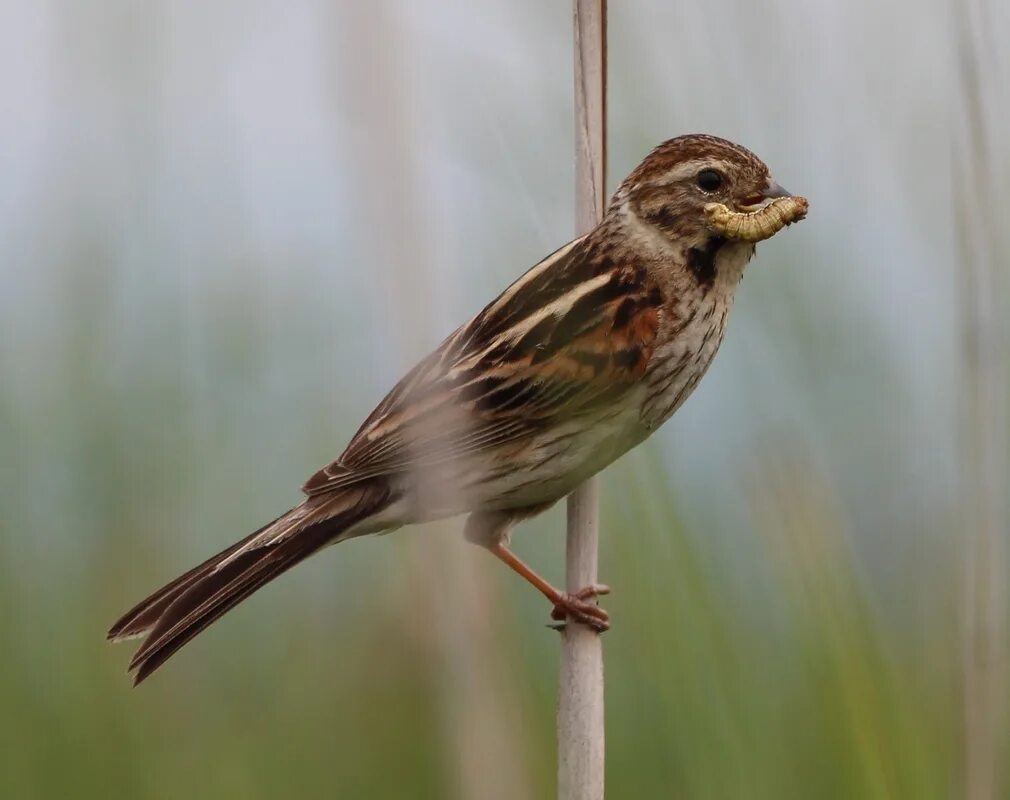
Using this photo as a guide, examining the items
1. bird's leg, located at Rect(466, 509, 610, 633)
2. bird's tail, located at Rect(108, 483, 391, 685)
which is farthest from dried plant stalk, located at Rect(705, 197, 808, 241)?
bird's tail, located at Rect(108, 483, 391, 685)

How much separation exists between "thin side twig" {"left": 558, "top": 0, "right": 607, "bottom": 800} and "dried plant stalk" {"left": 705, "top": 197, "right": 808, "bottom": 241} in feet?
0.96

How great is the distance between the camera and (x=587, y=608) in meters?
2.31

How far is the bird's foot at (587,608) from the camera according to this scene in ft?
7.39

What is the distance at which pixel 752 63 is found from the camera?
206cm

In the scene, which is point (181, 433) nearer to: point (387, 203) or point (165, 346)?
point (165, 346)

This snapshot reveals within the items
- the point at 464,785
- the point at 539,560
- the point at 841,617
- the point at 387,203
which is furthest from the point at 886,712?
the point at 539,560

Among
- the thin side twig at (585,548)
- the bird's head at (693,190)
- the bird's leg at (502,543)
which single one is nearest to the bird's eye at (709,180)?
the bird's head at (693,190)

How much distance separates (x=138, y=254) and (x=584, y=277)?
3.04 feet

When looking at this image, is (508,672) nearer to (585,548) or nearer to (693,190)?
(585,548)

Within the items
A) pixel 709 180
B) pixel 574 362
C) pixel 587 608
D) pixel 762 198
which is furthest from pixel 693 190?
pixel 587 608

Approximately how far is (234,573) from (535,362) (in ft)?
2.34

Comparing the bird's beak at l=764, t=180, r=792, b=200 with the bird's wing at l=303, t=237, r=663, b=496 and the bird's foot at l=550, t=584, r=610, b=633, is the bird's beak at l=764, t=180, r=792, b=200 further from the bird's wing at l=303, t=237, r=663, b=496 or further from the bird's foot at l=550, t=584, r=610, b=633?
the bird's foot at l=550, t=584, r=610, b=633

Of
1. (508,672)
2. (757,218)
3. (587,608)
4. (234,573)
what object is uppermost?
(757,218)

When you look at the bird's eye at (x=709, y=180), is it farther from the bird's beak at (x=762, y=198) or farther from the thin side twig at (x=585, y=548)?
the thin side twig at (x=585, y=548)
